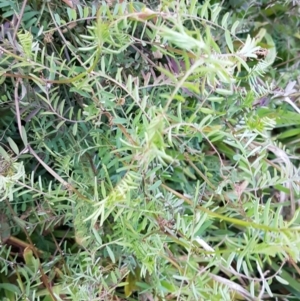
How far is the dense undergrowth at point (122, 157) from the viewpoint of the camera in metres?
0.46

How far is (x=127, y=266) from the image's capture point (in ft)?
1.90

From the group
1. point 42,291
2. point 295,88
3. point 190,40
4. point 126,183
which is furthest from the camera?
point 295,88

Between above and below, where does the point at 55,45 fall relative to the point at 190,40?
below

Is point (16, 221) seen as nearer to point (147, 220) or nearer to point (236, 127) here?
point (147, 220)

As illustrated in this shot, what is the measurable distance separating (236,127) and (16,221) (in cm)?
31

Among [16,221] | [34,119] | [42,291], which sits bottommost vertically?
[42,291]

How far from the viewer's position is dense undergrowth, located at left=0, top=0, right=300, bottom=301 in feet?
1.51

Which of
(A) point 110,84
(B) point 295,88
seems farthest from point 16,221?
(B) point 295,88

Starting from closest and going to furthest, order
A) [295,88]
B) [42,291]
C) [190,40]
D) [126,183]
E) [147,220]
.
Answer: [190,40], [126,183], [147,220], [42,291], [295,88]

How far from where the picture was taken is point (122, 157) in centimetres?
54

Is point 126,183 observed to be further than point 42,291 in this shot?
No

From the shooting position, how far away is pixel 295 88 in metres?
0.80

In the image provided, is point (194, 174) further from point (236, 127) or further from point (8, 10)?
point (8, 10)

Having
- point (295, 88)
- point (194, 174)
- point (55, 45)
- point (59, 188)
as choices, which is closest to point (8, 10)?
point (55, 45)
